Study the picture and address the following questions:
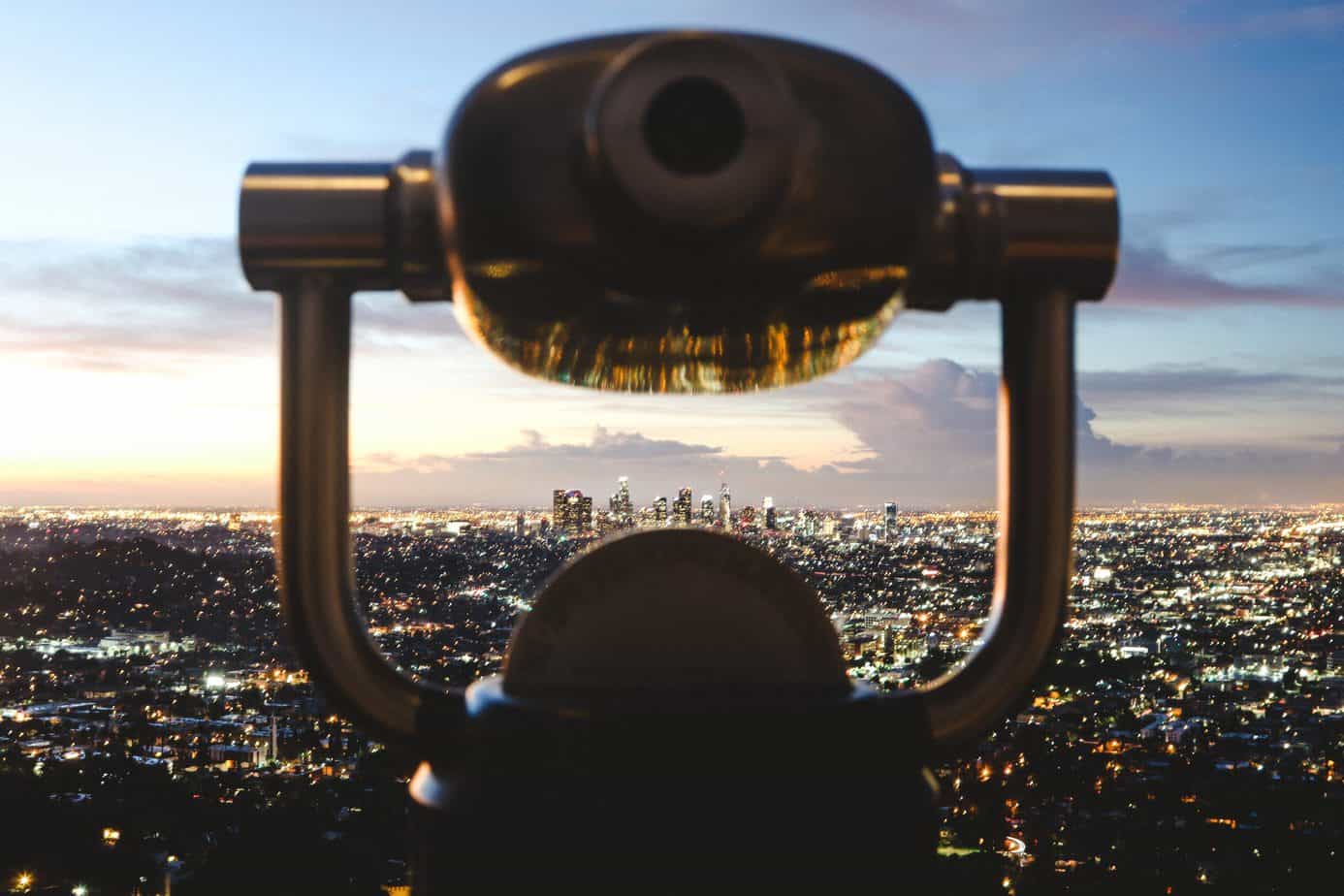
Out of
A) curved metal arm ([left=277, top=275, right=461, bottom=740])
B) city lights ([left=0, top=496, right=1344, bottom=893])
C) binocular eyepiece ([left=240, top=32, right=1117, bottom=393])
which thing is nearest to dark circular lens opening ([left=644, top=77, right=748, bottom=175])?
binocular eyepiece ([left=240, top=32, right=1117, bottom=393])

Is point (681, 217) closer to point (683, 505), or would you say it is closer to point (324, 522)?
point (324, 522)

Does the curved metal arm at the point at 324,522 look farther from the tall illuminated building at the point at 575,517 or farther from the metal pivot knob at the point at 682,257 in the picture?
the tall illuminated building at the point at 575,517

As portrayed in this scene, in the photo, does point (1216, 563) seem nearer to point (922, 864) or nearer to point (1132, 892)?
point (1132, 892)

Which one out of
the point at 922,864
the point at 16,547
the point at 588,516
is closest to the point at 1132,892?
the point at 588,516

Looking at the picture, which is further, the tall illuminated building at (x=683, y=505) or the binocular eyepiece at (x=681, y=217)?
the tall illuminated building at (x=683, y=505)

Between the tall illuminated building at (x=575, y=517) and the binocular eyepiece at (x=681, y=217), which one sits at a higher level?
the binocular eyepiece at (x=681, y=217)

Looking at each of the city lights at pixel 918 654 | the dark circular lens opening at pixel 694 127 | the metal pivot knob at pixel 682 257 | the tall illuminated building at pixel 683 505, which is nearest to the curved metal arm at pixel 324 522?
the metal pivot knob at pixel 682 257

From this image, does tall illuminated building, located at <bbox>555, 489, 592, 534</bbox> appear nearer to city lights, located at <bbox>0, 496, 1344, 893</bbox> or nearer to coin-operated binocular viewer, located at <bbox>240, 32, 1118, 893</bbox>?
coin-operated binocular viewer, located at <bbox>240, 32, 1118, 893</bbox>

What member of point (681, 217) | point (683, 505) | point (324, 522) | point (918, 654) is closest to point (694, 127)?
point (681, 217)
